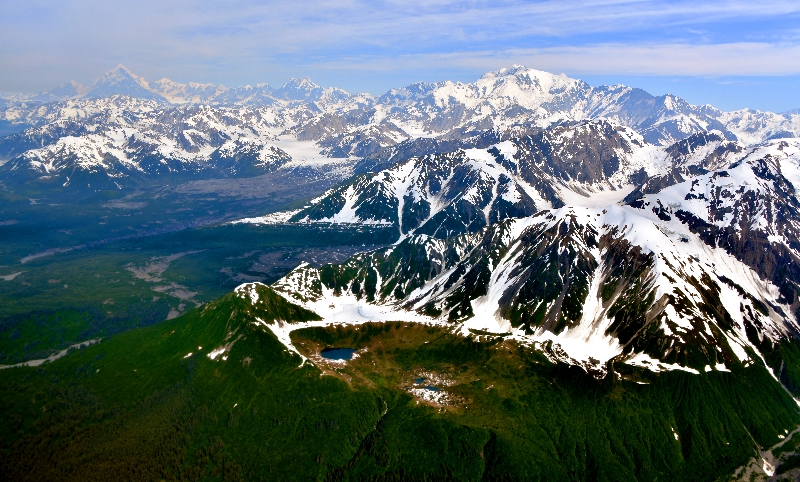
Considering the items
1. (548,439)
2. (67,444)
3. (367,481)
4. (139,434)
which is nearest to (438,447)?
(367,481)

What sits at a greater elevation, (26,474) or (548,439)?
(26,474)

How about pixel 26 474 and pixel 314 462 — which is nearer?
pixel 26 474

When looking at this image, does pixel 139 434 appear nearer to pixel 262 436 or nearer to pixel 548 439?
pixel 262 436

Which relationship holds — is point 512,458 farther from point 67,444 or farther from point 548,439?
point 67,444

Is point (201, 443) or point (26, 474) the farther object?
point (201, 443)

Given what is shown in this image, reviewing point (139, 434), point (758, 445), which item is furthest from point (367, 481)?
point (758, 445)

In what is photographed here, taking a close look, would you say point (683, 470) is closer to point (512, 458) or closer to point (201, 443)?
point (512, 458)

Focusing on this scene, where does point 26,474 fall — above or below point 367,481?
above

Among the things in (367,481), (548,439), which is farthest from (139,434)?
(548,439)
